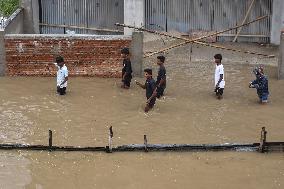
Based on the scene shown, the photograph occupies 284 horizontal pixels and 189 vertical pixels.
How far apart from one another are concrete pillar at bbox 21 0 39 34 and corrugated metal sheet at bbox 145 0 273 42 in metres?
4.07

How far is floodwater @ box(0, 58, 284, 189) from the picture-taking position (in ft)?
31.0

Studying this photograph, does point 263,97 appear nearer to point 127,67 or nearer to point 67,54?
point 127,67

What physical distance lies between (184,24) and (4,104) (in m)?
8.60

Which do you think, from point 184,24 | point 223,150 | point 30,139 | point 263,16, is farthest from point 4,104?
point 263,16

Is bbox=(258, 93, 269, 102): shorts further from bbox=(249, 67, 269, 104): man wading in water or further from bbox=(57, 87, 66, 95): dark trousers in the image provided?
bbox=(57, 87, 66, 95): dark trousers

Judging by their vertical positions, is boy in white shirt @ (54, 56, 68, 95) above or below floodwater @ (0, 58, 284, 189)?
above

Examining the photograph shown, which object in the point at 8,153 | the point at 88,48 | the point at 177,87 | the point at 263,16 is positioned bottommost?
the point at 8,153

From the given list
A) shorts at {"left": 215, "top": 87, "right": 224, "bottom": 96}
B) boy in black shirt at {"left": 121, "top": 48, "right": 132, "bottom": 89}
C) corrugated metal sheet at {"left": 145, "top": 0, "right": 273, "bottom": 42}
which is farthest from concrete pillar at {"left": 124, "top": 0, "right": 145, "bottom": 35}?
shorts at {"left": 215, "top": 87, "right": 224, "bottom": 96}

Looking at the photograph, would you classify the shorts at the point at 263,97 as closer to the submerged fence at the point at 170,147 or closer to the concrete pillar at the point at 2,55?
the submerged fence at the point at 170,147

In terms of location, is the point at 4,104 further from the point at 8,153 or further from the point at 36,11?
the point at 36,11

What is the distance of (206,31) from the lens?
19.6 metres

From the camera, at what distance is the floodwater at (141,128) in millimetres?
9438

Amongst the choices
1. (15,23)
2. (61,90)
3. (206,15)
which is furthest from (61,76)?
(206,15)

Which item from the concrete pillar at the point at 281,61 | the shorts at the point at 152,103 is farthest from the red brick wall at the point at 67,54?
the concrete pillar at the point at 281,61
